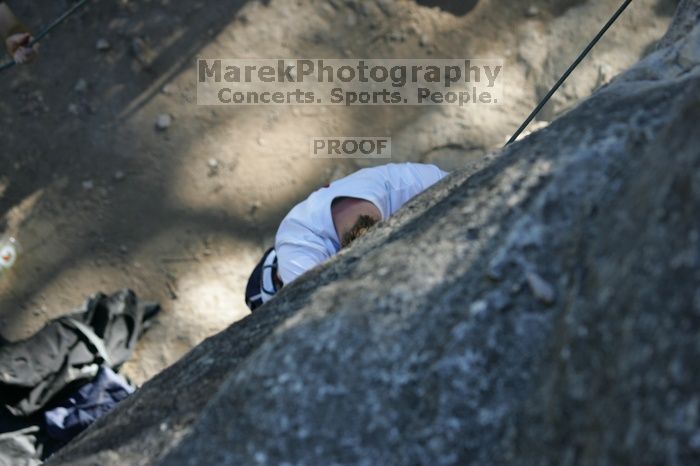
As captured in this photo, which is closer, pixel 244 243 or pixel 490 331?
pixel 490 331

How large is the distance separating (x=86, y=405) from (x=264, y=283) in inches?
42.8

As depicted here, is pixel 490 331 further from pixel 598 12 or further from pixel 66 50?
pixel 66 50

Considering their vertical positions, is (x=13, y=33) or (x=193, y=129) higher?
(x=13, y=33)

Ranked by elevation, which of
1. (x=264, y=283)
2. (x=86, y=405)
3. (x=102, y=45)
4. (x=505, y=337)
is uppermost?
(x=102, y=45)

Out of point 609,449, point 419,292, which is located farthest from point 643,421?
point 419,292

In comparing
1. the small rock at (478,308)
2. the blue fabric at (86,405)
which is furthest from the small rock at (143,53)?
the small rock at (478,308)

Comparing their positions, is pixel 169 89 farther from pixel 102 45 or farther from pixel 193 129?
pixel 102 45

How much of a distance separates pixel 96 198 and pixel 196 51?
0.91 m

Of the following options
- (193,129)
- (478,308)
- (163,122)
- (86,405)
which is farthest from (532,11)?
(478,308)

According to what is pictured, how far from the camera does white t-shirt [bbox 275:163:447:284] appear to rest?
2268mm

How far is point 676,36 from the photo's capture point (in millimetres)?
1798

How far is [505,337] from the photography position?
1.24 metres

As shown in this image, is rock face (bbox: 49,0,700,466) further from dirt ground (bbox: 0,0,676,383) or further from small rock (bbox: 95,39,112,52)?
small rock (bbox: 95,39,112,52)

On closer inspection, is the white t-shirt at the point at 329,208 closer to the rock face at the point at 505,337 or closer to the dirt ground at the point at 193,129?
the rock face at the point at 505,337
